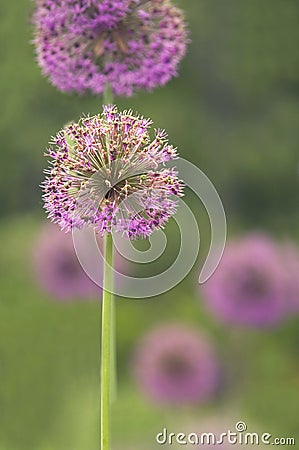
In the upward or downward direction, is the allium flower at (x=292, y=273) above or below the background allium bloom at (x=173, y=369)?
above

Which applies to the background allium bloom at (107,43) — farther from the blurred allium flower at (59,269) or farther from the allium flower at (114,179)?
the blurred allium flower at (59,269)

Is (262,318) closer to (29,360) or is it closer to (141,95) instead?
(29,360)

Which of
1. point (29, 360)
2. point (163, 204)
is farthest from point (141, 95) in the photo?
point (163, 204)

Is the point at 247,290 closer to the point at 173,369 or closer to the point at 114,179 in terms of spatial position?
the point at 173,369

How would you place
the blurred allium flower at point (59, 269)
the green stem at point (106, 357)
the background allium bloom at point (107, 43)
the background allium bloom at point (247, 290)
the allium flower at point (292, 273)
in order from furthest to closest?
the allium flower at point (292, 273), the background allium bloom at point (247, 290), the blurred allium flower at point (59, 269), the background allium bloom at point (107, 43), the green stem at point (106, 357)

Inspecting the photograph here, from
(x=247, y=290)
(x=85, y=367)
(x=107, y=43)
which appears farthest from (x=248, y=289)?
(x=107, y=43)

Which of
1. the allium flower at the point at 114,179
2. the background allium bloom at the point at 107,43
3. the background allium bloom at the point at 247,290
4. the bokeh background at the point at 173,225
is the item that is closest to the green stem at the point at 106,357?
the allium flower at the point at 114,179

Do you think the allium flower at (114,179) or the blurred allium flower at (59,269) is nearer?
the allium flower at (114,179)

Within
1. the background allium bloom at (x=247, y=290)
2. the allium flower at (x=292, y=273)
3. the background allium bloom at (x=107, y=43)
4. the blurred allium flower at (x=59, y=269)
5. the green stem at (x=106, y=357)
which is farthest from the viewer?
the allium flower at (x=292, y=273)
